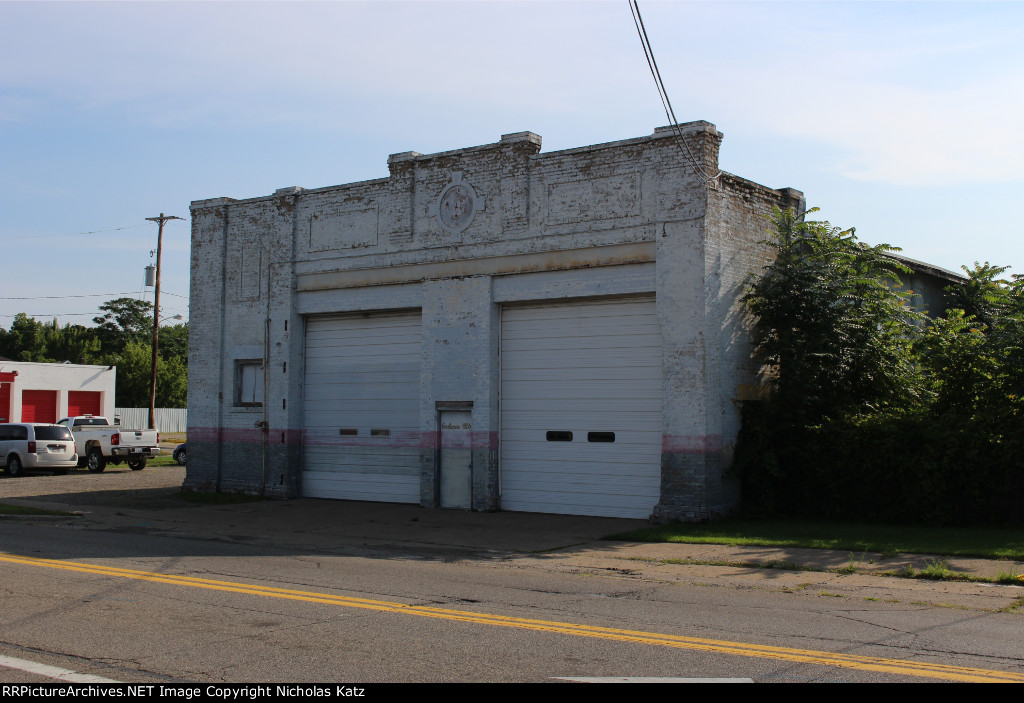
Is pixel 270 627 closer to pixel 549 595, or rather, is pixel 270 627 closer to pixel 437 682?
pixel 437 682

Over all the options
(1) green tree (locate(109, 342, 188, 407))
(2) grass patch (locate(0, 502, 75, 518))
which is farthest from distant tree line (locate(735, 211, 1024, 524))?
(1) green tree (locate(109, 342, 188, 407))

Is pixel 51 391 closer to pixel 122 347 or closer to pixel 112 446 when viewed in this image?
pixel 112 446

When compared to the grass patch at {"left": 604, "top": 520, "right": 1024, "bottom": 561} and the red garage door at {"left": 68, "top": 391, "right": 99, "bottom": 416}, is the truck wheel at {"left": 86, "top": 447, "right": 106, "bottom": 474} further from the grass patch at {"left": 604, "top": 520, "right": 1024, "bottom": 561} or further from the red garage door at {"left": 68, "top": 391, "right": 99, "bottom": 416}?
the red garage door at {"left": 68, "top": 391, "right": 99, "bottom": 416}

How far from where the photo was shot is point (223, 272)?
22.8 m

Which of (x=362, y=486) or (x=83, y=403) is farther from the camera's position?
(x=83, y=403)

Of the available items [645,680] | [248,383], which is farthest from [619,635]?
[248,383]

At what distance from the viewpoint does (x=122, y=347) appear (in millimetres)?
97750

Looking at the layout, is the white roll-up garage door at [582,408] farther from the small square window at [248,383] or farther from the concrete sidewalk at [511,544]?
the small square window at [248,383]

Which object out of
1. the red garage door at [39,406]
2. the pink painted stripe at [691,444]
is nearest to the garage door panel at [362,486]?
the pink painted stripe at [691,444]

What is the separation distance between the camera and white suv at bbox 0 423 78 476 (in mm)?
29875

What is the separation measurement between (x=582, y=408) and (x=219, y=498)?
9265 millimetres

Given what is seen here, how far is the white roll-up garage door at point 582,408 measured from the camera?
674 inches
